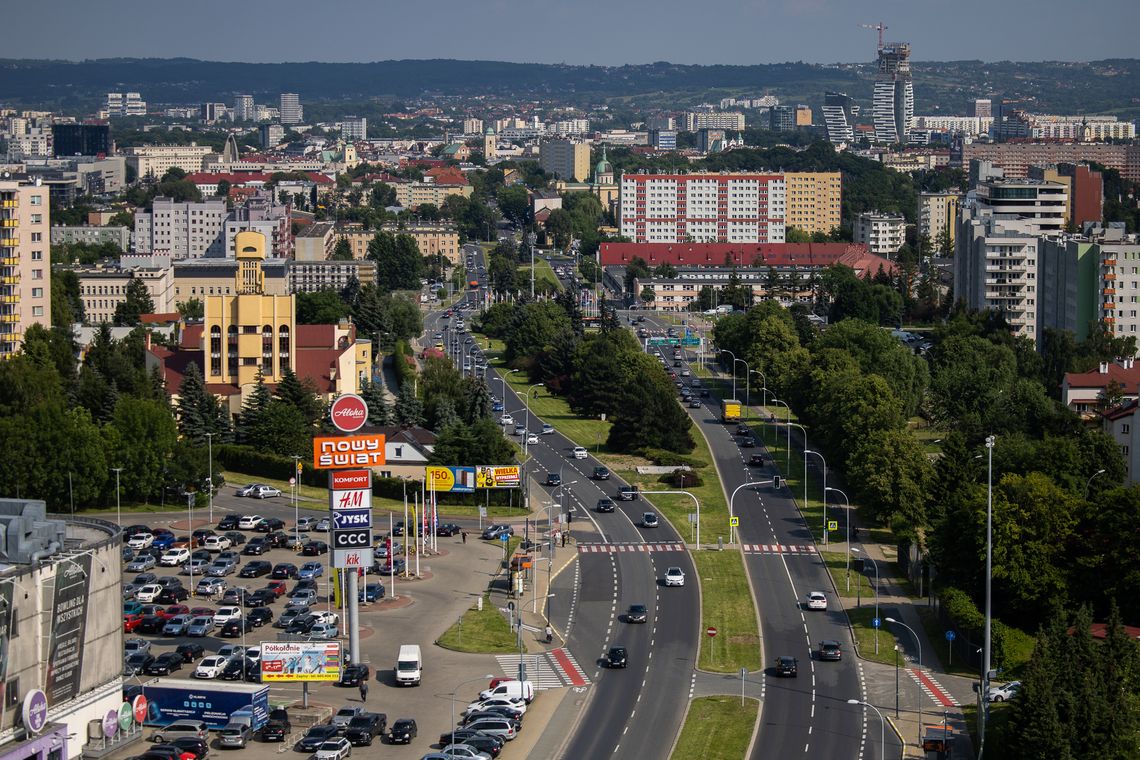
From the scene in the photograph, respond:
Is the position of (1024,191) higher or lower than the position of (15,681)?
higher

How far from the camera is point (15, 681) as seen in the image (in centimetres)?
4988

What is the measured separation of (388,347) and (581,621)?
2936 inches

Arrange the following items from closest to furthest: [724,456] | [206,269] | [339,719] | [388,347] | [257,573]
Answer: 1. [339,719]
2. [257,573]
3. [724,456]
4. [388,347]
5. [206,269]

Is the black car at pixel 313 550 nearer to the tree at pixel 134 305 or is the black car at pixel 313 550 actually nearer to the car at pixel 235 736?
the car at pixel 235 736

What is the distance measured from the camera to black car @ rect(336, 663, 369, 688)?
6022 cm

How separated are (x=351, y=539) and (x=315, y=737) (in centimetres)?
1075

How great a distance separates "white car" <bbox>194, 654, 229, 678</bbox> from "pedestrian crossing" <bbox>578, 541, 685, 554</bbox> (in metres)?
23.1

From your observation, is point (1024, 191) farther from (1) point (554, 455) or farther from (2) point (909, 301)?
(1) point (554, 455)

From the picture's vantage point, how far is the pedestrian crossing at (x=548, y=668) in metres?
61.1

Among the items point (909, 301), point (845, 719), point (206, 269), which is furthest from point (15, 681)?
point (909, 301)

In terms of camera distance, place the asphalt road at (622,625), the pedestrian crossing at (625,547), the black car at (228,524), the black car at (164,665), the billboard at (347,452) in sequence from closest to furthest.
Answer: the asphalt road at (622,625), the black car at (164,665), the billboard at (347,452), the pedestrian crossing at (625,547), the black car at (228,524)

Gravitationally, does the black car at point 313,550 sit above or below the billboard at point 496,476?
below

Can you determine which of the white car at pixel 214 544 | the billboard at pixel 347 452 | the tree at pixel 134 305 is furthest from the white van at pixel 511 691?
the tree at pixel 134 305

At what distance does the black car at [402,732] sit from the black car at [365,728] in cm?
65
